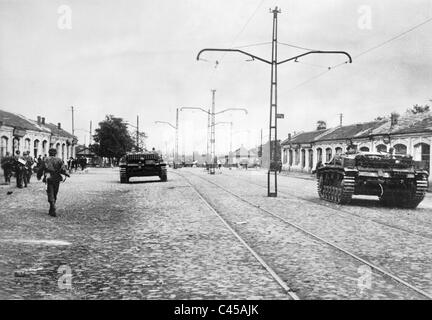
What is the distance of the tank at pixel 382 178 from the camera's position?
48.2ft

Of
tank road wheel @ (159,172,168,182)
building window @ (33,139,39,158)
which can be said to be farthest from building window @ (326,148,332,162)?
building window @ (33,139,39,158)

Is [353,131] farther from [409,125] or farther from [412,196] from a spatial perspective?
[412,196]

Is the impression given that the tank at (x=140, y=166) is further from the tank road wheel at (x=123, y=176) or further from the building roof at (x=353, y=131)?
the building roof at (x=353, y=131)

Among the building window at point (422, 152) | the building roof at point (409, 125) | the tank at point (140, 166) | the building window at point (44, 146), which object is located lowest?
the tank at point (140, 166)

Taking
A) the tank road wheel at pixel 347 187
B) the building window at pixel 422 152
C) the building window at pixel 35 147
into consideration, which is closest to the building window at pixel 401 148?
the building window at pixel 422 152

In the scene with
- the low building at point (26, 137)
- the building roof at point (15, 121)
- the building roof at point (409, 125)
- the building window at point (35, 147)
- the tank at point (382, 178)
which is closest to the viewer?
the tank at point (382, 178)

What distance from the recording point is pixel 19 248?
7.11m

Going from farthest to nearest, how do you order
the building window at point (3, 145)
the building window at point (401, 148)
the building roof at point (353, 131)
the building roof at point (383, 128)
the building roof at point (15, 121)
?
the building roof at point (15, 121), the building roof at point (353, 131), the building window at point (3, 145), the building window at point (401, 148), the building roof at point (383, 128)

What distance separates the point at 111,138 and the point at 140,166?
4762cm

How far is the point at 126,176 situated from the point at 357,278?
2092cm

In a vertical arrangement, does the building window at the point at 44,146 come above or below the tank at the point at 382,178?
above

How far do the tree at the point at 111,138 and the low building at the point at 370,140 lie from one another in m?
26.0

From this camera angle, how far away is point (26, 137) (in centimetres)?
4528
